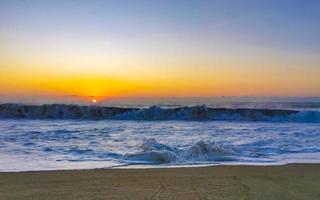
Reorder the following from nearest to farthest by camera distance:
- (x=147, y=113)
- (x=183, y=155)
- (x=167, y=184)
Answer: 1. (x=167, y=184)
2. (x=183, y=155)
3. (x=147, y=113)

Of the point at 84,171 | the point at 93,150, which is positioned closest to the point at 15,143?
the point at 93,150

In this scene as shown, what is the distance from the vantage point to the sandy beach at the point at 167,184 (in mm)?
5613

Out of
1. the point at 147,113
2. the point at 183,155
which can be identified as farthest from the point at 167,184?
the point at 147,113

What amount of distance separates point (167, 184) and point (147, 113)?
23867 millimetres

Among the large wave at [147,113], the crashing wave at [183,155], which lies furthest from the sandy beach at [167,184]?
the large wave at [147,113]

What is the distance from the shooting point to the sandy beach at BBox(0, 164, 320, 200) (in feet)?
18.4

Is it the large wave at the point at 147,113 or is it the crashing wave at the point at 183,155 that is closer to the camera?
the crashing wave at the point at 183,155

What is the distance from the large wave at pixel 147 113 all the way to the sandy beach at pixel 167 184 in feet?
70.2

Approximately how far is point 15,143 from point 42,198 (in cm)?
706

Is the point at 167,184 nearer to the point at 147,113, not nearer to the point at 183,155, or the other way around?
the point at 183,155

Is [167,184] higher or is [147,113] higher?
[147,113]

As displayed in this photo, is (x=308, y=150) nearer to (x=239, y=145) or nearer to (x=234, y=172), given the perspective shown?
(x=239, y=145)

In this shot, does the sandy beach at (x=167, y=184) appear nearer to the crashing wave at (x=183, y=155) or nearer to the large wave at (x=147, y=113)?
the crashing wave at (x=183, y=155)

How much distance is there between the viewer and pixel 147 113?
30.2 m
